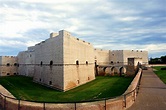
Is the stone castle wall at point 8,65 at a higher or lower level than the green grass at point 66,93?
higher

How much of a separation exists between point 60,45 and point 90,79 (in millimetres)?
11075

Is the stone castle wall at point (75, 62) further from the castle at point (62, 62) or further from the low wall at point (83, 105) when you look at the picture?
the low wall at point (83, 105)

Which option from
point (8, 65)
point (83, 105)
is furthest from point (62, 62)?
point (8, 65)

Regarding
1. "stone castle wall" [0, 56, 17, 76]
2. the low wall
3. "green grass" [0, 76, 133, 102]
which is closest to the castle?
"green grass" [0, 76, 133, 102]

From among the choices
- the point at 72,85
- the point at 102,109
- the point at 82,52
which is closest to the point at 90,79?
the point at 82,52

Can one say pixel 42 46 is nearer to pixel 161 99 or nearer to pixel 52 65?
pixel 52 65

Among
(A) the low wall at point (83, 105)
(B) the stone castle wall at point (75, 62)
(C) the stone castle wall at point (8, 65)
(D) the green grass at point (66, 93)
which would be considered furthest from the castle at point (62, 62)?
(A) the low wall at point (83, 105)

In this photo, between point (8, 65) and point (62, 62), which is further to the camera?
point (8, 65)

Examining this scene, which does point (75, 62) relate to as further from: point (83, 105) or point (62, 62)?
point (83, 105)

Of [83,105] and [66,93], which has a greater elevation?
[83,105]

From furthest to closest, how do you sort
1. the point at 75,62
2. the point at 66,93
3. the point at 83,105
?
the point at 75,62
the point at 66,93
the point at 83,105

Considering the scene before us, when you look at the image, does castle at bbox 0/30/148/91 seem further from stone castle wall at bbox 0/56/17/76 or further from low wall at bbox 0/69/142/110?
low wall at bbox 0/69/142/110

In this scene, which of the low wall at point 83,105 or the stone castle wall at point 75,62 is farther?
the stone castle wall at point 75,62

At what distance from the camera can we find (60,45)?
20812 mm
